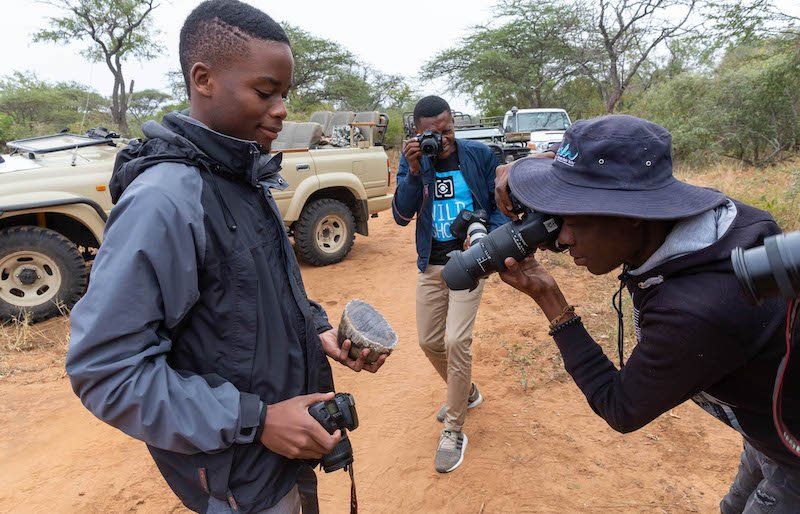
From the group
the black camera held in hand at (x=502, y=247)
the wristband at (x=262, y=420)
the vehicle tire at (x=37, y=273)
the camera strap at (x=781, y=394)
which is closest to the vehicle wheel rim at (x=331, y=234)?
the vehicle tire at (x=37, y=273)

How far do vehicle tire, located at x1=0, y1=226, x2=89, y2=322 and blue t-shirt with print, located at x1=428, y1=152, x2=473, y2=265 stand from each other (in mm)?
3660

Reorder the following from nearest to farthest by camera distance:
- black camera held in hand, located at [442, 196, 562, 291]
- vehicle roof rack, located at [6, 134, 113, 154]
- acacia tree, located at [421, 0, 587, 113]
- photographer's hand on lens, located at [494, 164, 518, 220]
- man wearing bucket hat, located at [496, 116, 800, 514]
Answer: man wearing bucket hat, located at [496, 116, 800, 514], black camera held in hand, located at [442, 196, 562, 291], photographer's hand on lens, located at [494, 164, 518, 220], vehicle roof rack, located at [6, 134, 113, 154], acacia tree, located at [421, 0, 587, 113]

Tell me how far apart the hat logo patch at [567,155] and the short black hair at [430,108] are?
1.80 meters

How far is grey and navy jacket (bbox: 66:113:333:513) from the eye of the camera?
1113 mm

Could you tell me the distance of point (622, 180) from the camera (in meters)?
1.30

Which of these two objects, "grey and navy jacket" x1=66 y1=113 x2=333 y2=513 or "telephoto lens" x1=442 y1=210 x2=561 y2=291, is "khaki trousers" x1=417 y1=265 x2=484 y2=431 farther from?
"grey and navy jacket" x1=66 y1=113 x2=333 y2=513

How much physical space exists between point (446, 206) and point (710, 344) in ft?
6.86

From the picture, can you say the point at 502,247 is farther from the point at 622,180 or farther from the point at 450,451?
the point at 450,451

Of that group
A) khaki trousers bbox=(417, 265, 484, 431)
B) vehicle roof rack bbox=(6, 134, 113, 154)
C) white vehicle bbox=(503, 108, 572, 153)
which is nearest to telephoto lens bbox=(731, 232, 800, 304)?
khaki trousers bbox=(417, 265, 484, 431)

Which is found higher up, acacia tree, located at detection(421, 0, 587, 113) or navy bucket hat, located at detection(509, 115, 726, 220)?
acacia tree, located at detection(421, 0, 587, 113)

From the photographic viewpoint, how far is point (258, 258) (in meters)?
1.36

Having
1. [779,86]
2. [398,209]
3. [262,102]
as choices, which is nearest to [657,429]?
[398,209]

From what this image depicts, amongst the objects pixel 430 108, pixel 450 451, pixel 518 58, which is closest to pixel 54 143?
pixel 430 108

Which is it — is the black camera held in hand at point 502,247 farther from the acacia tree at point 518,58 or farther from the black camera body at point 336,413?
the acacia tree at point 518,58
